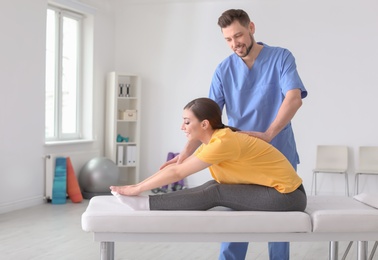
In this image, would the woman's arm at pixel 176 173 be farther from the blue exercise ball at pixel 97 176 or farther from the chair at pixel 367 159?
the chair at pixel 367 159

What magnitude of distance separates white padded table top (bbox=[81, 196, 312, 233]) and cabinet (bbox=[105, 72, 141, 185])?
182 inches

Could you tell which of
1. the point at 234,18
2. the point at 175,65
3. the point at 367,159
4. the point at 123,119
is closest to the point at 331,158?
the point at 367,159

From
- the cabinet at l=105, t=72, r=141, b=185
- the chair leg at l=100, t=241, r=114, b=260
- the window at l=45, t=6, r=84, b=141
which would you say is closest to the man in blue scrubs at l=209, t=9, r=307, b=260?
the chair leg at l=100, t=241, r=114, b=260

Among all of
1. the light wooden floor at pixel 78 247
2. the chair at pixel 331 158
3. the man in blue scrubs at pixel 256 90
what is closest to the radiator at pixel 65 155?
the light wooden floor at pixel 78 247

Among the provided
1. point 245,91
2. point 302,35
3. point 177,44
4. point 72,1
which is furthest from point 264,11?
point 245,91

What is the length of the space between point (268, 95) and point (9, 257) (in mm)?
1884

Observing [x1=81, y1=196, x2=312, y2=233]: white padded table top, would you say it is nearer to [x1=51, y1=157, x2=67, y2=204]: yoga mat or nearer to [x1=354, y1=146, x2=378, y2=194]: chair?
[x1=51, y1=157, x2=67, y2=204]: yoga mat

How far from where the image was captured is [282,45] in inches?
249

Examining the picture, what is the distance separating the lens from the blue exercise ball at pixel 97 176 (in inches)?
231

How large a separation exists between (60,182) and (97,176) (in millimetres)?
429

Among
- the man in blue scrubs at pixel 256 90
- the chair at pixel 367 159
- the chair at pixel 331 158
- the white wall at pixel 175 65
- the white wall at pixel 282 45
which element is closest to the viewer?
the man in blue scrubs at pixel 256 90

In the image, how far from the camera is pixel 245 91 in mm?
2621

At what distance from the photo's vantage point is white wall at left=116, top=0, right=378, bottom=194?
6.10 meters

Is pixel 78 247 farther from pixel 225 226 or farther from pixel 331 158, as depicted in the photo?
pixel 331 158
